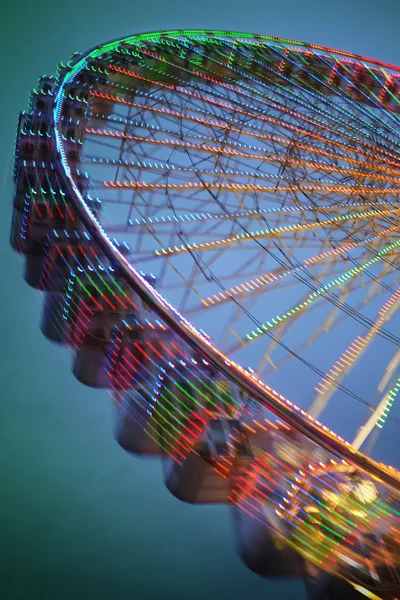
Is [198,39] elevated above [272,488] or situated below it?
above

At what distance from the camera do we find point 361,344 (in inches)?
243

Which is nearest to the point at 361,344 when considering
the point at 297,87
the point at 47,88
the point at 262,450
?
the point at 262,450

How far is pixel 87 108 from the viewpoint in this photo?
780 centimetres

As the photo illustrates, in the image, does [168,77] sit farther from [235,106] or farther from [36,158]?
[36,158]

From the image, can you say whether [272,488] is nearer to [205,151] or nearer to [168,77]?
[205,151]

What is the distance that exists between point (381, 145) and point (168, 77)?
3973mm

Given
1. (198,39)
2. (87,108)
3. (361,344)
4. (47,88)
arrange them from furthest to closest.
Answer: (198,39), (47,88), (87,108), (361,344)

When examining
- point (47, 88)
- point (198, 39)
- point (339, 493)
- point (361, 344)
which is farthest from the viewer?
point (198, 39)

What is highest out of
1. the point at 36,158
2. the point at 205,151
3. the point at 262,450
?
the point at 205,151

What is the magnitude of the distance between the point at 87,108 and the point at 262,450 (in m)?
5.85

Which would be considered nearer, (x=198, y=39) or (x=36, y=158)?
(x=36, y=158)

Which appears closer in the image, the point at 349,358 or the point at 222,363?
the point at 222,363

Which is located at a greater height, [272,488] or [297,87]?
[297,87]

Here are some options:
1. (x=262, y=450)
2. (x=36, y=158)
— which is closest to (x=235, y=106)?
(x=36, y=158)
